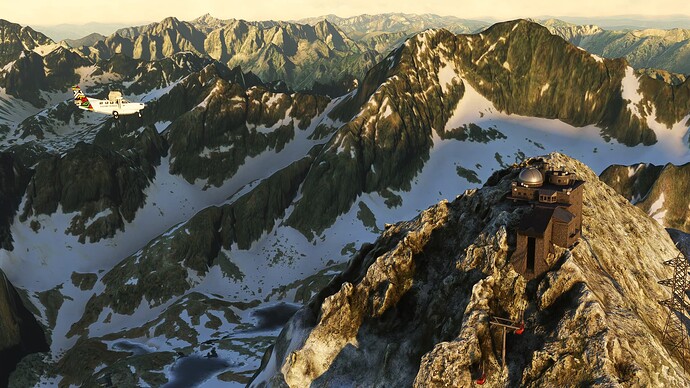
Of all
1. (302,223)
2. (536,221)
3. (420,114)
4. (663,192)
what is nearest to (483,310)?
(536,221)

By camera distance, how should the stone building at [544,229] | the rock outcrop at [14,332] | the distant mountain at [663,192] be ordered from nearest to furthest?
the stone building at [544,229] < the rock outcrop at [14,332] < the distant mountain at [663,192]

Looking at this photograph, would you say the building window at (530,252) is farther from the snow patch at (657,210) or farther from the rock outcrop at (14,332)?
the snow patch at (657,210)

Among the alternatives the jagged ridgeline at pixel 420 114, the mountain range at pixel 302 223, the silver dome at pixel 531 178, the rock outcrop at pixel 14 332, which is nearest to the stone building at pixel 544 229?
the silver dome at pixel 531 178

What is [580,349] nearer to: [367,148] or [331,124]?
[367,148]

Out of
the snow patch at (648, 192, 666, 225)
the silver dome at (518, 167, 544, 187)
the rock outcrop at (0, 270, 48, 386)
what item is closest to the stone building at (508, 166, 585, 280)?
the silver dome at (518, 167, 544, 187)

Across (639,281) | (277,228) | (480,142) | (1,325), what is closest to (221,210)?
(277,228)

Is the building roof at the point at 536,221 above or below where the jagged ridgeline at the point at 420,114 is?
above

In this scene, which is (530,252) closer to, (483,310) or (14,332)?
(483,310)
